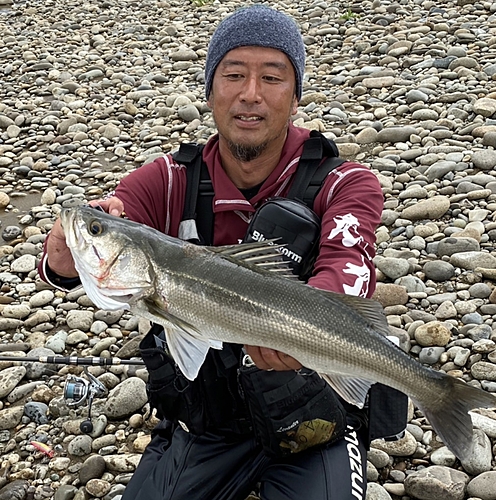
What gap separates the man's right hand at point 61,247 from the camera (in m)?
4.03

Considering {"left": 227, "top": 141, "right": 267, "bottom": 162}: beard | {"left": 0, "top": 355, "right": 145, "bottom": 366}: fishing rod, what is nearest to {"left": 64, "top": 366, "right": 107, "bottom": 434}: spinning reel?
{"left": 0, "top": 355, "right": 145, "bottom": 366}: fishing rod

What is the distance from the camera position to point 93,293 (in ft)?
11.5

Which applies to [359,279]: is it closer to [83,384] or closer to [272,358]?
[272,358]

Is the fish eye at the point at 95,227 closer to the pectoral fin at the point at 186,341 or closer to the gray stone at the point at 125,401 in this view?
the pectoral fin at the point at 186,341

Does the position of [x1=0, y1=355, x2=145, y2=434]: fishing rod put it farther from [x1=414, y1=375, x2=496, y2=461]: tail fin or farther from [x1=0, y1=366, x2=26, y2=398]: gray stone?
[x1=414, y1=375, x2=496, y2=461]: tail fin

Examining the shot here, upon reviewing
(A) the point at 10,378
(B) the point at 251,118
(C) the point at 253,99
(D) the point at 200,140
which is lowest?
(D) the point at 200,140

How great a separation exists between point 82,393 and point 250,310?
2.64 metres

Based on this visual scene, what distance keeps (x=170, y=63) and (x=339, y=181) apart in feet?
37.2

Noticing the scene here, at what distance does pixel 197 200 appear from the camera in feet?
15.3

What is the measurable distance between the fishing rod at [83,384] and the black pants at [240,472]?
2.98 ft

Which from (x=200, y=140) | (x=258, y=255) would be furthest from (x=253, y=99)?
(x=200, y=140)

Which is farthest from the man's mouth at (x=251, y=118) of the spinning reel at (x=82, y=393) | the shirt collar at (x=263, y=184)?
the spinning reel at (x=82, y=393)

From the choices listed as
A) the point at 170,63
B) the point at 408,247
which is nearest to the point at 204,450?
the point at 408,247

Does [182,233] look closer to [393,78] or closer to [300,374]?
[300,374]
